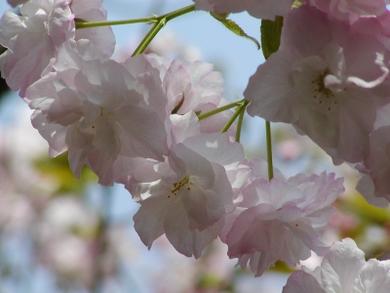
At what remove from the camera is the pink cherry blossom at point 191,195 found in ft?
3.23

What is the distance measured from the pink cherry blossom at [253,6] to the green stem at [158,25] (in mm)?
121

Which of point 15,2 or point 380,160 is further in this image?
point 15,2

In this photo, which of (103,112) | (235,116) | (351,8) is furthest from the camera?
(235,116)

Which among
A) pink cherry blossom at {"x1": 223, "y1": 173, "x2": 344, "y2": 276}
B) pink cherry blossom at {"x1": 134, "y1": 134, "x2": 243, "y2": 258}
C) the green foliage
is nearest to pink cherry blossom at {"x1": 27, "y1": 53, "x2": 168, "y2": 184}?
pink cherry blossom at {"x1": 134, "y1": 134, "x2": 243, "y2": 258}

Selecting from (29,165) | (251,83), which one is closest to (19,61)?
(251,83)

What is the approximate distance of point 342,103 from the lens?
0.93 m

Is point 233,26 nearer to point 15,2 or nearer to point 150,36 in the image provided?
point 150,36

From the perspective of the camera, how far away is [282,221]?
3.51 ft

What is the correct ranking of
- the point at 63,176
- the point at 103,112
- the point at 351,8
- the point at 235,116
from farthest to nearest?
1. the point at 63,176
2. the point at 235,116
3. the point at 103,112
4. the point at 351,8

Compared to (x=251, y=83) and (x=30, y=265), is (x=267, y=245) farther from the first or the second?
(x=30, y=265)

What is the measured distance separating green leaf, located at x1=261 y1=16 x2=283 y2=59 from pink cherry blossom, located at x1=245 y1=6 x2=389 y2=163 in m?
0.04

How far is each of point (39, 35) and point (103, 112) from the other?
0.51 feet

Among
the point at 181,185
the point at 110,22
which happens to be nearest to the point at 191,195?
the point at 181,185

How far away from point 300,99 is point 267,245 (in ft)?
0.73
